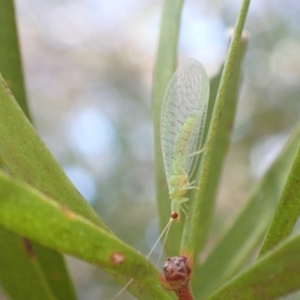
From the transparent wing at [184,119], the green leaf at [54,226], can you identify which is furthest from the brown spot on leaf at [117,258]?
the transparent wing at [184,119]

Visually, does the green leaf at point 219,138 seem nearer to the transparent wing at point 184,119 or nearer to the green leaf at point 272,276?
the transparent wing at point 184,119

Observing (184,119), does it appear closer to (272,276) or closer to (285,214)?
(285,214)

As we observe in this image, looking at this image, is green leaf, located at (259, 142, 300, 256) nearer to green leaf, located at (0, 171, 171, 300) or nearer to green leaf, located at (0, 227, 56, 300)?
green leaf, located at (0, 171, 171, 300)

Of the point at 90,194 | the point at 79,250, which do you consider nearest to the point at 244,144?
the point at 90,194

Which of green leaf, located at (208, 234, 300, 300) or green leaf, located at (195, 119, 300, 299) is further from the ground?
green leaf, located at (208, 234, 300, 300)

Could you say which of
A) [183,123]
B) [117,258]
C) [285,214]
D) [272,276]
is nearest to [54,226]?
[117,258]

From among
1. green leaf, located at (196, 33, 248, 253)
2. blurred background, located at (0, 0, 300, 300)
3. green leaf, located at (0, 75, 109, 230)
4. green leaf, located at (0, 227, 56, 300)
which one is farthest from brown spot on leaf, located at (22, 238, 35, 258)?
blurred background, located at (0, 0, 300, 300)

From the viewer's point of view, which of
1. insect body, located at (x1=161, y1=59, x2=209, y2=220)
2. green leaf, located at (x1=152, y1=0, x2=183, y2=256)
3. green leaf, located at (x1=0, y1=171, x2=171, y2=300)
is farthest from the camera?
insect body, located at (x1=161, y1=59, x2=209, y2=220)
